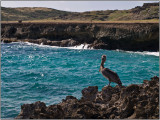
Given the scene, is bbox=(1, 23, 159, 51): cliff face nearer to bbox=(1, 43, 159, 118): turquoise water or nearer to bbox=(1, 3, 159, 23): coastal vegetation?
bbox=(1, 43, 159, 118): turquoise water

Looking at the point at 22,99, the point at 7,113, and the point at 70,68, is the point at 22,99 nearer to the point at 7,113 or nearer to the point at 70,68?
the point at 7,113

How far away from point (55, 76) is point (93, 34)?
101 ft

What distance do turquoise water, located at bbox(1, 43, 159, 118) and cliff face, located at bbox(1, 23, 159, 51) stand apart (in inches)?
422

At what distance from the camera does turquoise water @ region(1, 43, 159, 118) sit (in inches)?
770

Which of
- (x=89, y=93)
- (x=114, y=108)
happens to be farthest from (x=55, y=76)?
(x=114, y=108)

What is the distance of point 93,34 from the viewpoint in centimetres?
5728

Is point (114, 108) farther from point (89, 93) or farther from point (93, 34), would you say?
point (93, 34)

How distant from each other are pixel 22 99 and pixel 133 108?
9906 mm

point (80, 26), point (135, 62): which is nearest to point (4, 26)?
point (80, 26)

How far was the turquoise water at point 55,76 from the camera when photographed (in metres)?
19.6

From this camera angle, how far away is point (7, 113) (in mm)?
15766

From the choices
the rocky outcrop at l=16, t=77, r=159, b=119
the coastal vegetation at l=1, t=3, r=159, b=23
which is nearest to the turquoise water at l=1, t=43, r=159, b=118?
the rocky outcrop at l=16, t=77, r=159, b=119

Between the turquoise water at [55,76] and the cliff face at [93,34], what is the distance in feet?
35.2

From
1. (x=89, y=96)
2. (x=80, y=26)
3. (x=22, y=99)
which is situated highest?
(x=80, y=26)
